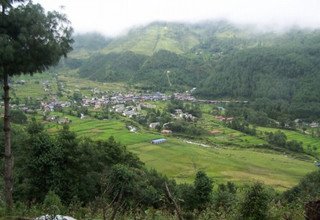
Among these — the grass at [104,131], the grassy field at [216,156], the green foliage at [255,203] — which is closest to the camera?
the green foliage at [255,203]

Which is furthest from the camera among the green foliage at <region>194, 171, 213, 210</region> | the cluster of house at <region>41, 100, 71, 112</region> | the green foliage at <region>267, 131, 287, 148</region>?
the cluster of house at <region>41, 100, 71, 112</region>

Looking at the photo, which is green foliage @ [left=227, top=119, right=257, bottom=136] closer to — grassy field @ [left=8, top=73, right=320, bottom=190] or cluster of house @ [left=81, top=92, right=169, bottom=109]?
grassy field @ [left=8, top=73, right=320, bottom=190]

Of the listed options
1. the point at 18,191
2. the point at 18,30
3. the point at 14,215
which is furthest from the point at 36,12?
the point at 18,191

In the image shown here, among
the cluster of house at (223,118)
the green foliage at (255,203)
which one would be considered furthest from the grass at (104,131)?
the green foliage at (255,203)

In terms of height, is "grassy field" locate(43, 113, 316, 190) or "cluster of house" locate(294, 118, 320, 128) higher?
"grassy field" locate(43, 113, 316, 190)

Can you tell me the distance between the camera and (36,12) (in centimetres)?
998

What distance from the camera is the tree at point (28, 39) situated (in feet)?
32.1

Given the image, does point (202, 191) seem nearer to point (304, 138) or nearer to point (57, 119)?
point (57, 119)

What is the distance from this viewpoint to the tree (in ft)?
32.1

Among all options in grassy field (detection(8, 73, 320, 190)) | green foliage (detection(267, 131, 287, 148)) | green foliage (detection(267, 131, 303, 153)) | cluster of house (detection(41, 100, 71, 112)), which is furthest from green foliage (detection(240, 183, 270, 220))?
cluster of house (detection(41, 100, 71, 112))

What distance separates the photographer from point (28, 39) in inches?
392

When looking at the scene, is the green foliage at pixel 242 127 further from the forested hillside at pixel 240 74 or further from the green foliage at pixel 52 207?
the green foliage at pixel 52 207

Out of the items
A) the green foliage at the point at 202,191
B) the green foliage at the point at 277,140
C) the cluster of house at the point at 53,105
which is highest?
the green foliage at the point at 202,191

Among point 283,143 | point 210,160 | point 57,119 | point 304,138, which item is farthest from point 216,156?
point 57,119
